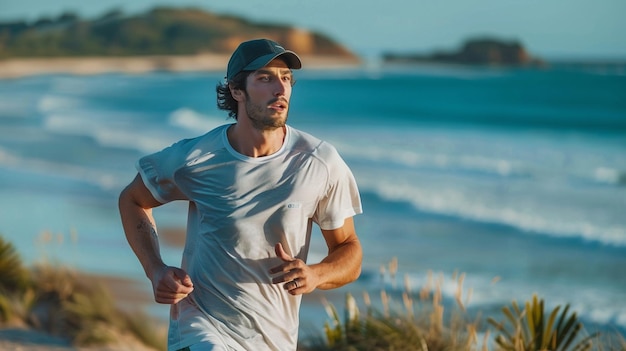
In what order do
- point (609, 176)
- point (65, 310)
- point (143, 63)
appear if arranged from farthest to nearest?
point (143, 63), point (609, 176), point (65, 310)

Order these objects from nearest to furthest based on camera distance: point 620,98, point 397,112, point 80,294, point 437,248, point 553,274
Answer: point 80,294
point 553,274
point 437,248
point 397,112
point 620,98

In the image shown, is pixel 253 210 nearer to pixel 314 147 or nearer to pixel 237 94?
pixel 314 147

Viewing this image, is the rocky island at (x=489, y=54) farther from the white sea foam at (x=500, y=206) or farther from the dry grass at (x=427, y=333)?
the dry grass at (x=427, y=333)

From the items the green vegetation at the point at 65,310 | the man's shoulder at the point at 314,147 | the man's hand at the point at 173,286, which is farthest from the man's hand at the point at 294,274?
the green vegetation at the point at 65,310

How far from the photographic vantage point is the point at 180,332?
3836mm

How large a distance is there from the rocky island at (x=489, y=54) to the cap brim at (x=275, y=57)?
91.0 metres

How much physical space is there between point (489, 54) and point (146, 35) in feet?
119

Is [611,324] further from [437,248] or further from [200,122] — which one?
[200,122]

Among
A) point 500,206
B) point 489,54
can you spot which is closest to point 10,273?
point 500,206

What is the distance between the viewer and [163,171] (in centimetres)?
397

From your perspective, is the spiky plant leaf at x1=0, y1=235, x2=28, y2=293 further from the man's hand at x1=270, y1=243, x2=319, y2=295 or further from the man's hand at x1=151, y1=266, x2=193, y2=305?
the man's hand at x1=270, y1=243, x2=319, y2=295

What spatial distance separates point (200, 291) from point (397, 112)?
51.3m

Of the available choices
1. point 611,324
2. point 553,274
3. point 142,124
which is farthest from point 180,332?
point 142,124

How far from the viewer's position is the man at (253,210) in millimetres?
3807
